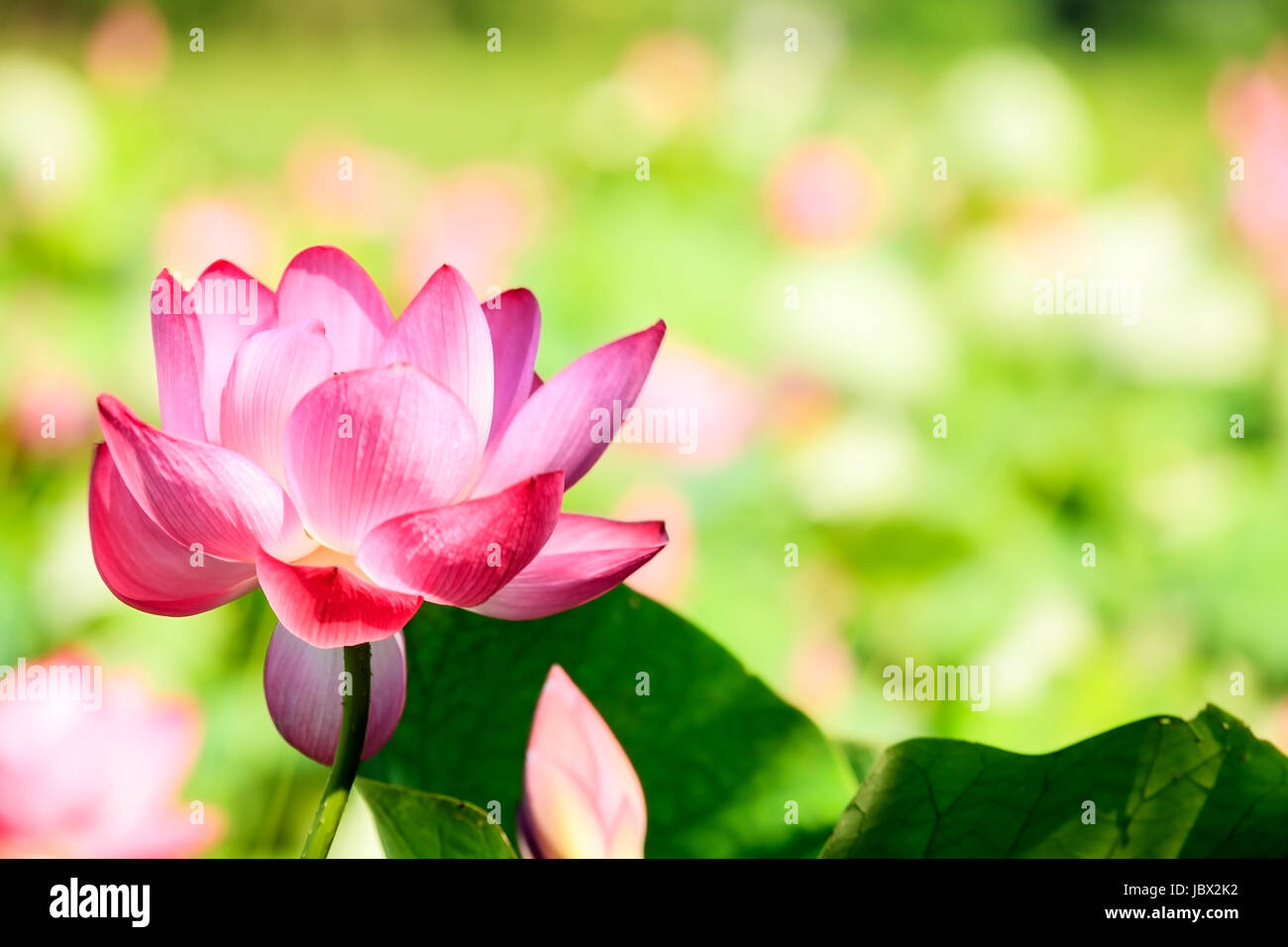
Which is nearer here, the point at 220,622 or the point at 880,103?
the point at 220,622

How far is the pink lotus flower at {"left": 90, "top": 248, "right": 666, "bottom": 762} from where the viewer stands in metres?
0.19

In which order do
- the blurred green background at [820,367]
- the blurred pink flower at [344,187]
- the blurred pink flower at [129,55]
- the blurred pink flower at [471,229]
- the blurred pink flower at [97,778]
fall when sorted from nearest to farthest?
the blurred pink flower at [97,778], the blurred green background at [820,367], the blurred pink flower at [471,229], the blurred pink flower at [344,187], the blurred pink flower at [129,55]

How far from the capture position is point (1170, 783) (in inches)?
8.8

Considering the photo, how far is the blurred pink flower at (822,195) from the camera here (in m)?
0.94

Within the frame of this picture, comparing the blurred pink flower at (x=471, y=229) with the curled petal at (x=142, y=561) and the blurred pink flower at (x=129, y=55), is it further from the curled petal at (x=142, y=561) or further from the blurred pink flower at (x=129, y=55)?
the curled petal at (x=142, y=561)

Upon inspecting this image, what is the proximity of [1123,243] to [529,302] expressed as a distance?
0.96 m

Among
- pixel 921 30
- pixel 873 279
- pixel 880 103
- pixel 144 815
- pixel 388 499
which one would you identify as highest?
pixel 921 30

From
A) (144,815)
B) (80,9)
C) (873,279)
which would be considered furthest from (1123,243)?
(80,9)

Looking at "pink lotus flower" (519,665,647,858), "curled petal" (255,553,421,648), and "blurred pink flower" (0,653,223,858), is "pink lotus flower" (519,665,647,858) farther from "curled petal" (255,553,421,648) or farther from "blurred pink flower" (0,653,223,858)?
"blurred pink flower" (0,653,223,858)

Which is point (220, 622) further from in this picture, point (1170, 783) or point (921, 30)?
point (921, 30)

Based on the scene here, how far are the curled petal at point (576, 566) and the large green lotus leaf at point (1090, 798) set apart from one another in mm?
60

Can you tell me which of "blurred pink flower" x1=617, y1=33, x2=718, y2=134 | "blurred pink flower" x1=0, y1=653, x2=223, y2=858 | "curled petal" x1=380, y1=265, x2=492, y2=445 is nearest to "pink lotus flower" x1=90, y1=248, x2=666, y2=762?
"curled petal" x1=380, y1=265, x2=492, y2=445

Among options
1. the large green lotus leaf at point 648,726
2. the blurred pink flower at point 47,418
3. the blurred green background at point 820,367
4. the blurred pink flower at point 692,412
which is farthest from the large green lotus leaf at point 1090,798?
the blurred pink flower at point 47,418

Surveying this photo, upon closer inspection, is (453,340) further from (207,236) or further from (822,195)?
(822,195)
